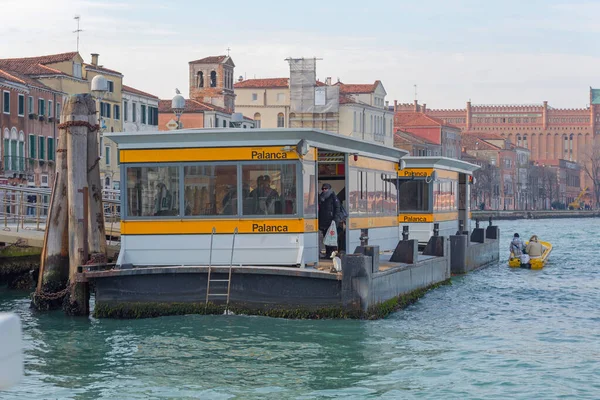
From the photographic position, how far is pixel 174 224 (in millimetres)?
15148

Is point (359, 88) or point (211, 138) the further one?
point (359, 88)

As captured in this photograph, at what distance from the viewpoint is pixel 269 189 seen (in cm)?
1498

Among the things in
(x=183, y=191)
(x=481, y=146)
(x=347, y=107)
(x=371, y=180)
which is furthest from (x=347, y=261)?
(x=481, y=146)

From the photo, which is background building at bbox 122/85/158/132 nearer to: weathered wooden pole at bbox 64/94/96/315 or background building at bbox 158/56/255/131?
background building at bbox 158/56/255/131

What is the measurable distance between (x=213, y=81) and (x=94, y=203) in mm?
74067

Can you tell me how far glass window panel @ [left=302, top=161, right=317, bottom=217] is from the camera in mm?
15117

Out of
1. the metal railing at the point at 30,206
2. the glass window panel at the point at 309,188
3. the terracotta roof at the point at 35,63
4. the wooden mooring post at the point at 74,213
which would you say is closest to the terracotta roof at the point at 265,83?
the terracotta roof at the point at 35,63

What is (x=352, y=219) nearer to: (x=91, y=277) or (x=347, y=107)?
(x=91, y=277)

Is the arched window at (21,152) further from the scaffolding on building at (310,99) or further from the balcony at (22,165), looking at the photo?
the scaffolding on building at (310,99)

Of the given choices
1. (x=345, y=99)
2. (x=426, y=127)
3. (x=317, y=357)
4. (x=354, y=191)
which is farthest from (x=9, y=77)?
(x=426, y=127)

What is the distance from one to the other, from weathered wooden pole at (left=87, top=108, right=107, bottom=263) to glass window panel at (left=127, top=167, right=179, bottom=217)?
931 millimetres

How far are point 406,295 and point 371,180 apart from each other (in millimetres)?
2728

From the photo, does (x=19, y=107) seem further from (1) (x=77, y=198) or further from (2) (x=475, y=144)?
(2) (x=475, y=144)

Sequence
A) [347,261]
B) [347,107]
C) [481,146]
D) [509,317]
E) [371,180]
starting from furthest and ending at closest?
[481,146], [347,107], [371,180], [509,317], [347,261]
